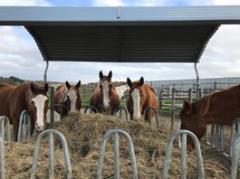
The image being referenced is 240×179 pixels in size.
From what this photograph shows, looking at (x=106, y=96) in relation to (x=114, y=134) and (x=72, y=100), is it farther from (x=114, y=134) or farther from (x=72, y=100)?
(x=114, y=134)

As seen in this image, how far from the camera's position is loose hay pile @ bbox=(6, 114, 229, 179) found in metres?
4.52

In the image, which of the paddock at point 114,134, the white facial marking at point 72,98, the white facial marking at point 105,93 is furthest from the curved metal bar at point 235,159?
the white facial marking at point 72,98

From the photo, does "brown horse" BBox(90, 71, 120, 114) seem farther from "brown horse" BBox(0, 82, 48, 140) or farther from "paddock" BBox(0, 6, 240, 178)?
"brown horse" BBox(0, 82, 48, 140)

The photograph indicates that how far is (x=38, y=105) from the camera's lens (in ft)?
23.9

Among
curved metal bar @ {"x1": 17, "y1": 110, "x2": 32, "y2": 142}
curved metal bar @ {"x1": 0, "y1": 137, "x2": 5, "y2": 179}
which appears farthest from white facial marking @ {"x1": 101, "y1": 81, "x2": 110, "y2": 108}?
curved metal bar @ {"x1": 0, "y1": 137, "x2": 5, "y2": 179}

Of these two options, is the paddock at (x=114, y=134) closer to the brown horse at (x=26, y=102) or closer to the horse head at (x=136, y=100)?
the brown horse at (x=26, y=102)

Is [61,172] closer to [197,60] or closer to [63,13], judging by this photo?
[63,13]

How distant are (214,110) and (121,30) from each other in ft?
9.01

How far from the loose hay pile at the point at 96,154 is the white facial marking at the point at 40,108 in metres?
0.40

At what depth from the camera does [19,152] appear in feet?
16.6

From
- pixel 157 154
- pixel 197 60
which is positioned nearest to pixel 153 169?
pixel 157 154

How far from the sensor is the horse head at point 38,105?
23.2 feet

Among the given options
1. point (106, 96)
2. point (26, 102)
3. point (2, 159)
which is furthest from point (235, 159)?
point (106, 96)

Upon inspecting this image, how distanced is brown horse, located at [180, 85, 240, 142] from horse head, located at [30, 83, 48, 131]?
8.83ft
